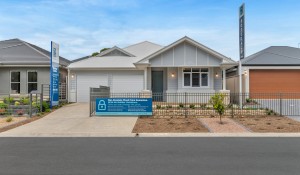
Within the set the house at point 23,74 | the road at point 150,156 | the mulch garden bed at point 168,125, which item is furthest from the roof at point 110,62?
the road at point 150,156

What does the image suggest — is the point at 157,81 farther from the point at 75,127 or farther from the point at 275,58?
the point at 75,127

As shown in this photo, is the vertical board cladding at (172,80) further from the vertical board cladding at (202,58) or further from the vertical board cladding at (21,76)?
the vertical board cladding at (21,76)

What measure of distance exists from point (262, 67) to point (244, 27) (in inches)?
313

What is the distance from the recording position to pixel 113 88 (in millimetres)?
23984

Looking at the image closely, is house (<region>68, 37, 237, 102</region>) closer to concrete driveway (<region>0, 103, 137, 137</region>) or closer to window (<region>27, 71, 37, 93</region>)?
window (<region>27, 71, 37, 93</region>)

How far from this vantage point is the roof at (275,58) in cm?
2453

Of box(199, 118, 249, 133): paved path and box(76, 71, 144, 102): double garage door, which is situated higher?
box(76, 71, 144, 102): double garage door

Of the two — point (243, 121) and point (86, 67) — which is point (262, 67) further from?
point (86, 67)

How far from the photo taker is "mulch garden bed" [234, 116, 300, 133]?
39.0ft

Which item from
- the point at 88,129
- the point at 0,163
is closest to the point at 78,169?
the point at 0,163

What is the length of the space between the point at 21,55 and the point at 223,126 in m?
19.0

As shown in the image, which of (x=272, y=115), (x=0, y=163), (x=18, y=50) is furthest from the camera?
(x=18, y=50)

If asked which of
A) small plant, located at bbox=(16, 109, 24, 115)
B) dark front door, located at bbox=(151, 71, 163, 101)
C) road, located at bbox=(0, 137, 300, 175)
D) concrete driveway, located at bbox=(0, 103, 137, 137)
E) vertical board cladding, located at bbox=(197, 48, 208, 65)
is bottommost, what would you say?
road, located at bbox=(0, 137, 300, 175)

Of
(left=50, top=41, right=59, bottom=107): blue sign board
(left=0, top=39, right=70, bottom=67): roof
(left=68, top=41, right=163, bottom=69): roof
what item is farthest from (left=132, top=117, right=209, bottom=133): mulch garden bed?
(left=0, top=39, right=70, bottom=67): roof
